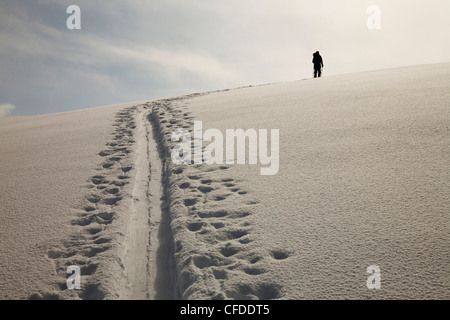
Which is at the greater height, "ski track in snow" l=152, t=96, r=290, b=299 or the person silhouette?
the person silhouette

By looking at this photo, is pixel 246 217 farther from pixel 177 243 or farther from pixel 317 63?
pixel 317 63

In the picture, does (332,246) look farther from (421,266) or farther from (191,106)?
(191,106)

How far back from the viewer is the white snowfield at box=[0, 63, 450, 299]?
170cm

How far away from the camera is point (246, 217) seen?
7.54ft

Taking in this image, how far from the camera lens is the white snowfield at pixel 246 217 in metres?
1.70

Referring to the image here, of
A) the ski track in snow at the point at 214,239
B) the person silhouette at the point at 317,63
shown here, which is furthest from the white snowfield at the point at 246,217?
the person silhouette at the point at 317,63

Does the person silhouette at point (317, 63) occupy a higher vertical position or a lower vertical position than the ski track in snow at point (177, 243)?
higher

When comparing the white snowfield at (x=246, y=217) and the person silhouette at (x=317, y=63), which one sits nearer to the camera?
the white snowfield at (x=246, y=217)

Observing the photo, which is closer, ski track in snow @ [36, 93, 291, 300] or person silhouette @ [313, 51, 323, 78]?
ski track in snow @ [36, 93, 291, 300]

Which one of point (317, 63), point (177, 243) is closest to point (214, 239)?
point (177, 243)

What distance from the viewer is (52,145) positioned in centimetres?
455

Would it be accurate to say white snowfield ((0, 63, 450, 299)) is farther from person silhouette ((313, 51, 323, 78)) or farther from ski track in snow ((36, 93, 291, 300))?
person silhouette ((313, 51, 323, 78))

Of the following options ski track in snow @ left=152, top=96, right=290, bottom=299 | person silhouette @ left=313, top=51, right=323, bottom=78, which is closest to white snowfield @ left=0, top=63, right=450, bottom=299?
ski track in snow @ left=152, top=96, right=290, bottom=299

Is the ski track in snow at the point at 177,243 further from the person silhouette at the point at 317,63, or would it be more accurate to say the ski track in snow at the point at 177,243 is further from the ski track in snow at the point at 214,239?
the person silhouette at the point at 317,63
